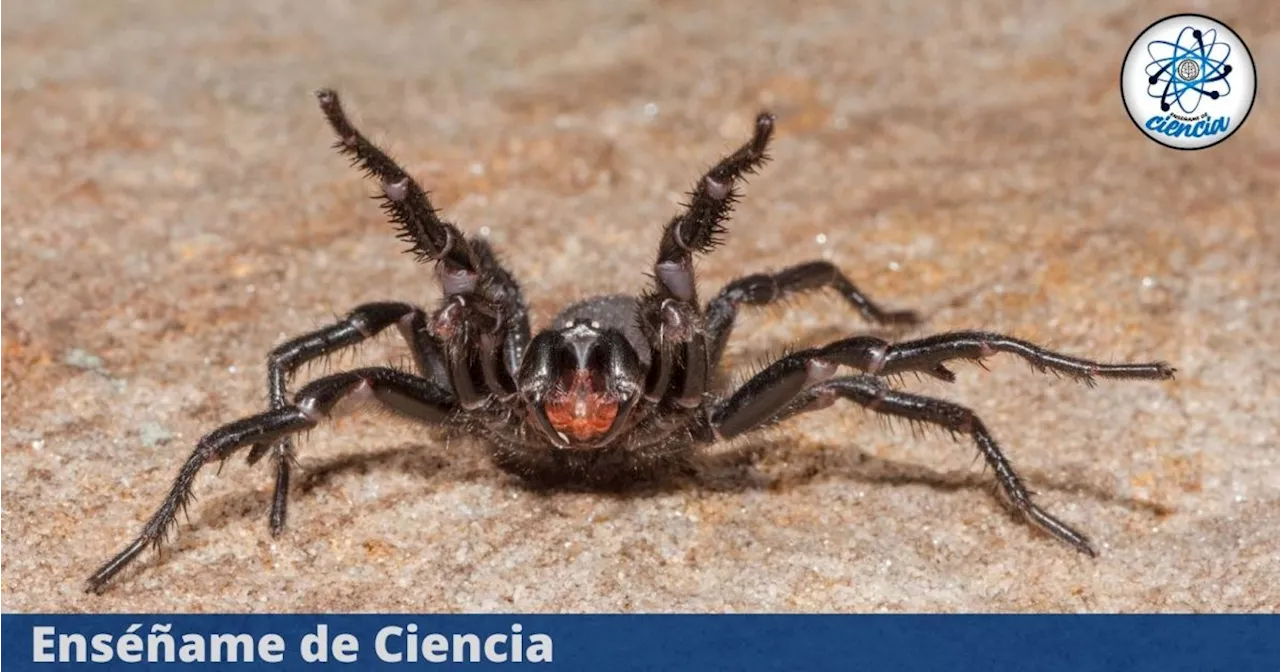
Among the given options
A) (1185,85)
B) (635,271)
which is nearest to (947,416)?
(635,271)

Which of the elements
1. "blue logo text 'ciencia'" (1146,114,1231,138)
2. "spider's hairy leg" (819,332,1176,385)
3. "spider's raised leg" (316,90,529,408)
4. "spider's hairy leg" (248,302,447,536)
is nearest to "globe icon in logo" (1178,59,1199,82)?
"blue logo text 'ciencia'" (1146,114,1231,138)

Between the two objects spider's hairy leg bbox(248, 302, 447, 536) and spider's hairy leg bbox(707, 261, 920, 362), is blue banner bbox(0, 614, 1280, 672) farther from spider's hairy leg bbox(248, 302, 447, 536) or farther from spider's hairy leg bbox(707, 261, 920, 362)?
spider's hairy leg bbox(707, 261, 920, 362)

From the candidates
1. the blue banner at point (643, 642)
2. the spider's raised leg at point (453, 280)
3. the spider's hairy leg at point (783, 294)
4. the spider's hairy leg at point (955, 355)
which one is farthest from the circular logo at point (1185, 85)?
the spider's raised leg at point (453, 280)

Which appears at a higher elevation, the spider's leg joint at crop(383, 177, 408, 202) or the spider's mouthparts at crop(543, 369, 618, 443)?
the spider's leg joint at crop(383, 177, 408, 202)

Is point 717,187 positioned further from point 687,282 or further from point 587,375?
point 587,375

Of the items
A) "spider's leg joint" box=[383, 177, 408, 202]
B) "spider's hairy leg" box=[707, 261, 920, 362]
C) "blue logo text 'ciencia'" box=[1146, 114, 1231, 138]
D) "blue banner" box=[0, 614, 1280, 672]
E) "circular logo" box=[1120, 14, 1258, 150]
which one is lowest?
"blue banner" box=[0, 614, 1280, 672]

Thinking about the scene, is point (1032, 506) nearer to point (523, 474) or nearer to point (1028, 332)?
point (1028, 332)

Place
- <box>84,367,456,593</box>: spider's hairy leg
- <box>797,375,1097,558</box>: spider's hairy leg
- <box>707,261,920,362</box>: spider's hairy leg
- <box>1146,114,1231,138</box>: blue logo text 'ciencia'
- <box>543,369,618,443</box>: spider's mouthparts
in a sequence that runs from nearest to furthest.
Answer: <box>84,367,456,593</box>: spider's hairy leg → <box>543,369,618,443</box>: spider's mouthparts → <box>797,375,1097,558</box>: spider's hairy leg → <box>707,261,920,362</box>: spider's hairy leg → <box>1146,114,1231,138</box>: blue logo text 'ciencia'
